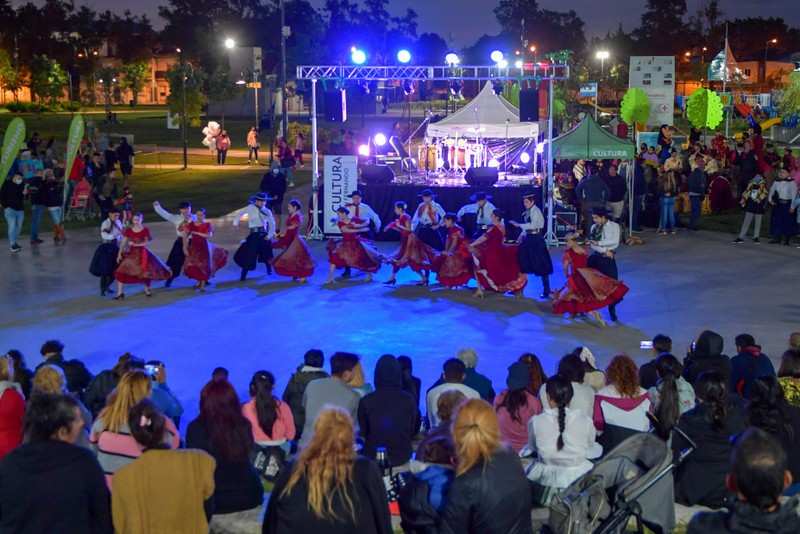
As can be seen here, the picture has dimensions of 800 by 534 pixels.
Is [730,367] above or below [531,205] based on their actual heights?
below

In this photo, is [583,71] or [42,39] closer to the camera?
[583,71]

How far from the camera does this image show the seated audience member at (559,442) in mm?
5871

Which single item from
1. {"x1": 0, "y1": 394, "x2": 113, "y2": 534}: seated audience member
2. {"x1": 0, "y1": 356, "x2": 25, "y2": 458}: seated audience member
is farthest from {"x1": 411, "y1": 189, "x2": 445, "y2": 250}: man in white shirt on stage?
{"x1": 0, "y1": 394, "x2": 113, "y2": 534}: seated audience member

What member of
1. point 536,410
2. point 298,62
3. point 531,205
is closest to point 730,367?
point 536,410

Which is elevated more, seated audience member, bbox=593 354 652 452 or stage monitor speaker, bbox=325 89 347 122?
stage monitor speaker, bbox=325 89 347 122

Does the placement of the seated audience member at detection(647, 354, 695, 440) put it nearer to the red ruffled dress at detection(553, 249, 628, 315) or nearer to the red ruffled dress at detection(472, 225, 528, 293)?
the red ruffled dress at detection(553, 249, 628, 315)

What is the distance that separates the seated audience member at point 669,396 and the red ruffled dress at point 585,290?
17.1ft

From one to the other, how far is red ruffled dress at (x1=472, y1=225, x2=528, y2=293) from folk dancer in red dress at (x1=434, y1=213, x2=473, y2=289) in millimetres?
314

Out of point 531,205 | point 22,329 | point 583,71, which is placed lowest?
point 22,329

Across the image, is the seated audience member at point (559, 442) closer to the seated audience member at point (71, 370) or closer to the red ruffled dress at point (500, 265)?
the seated audience member at point (71, 370)

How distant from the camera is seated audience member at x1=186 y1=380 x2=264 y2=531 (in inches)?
227

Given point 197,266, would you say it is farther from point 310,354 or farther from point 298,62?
point 298,62

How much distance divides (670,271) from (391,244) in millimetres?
5734

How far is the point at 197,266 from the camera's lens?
586 inches
